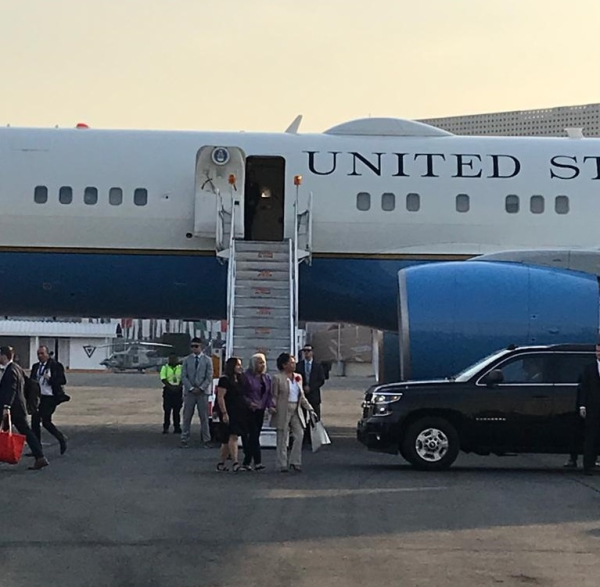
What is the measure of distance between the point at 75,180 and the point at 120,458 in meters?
5.33

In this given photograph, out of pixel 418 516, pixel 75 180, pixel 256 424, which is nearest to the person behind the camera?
pixel 418 516

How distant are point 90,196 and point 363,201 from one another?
4.47 m

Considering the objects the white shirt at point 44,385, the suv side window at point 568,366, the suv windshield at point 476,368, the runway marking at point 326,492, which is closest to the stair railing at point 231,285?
the white shirt at point 44,385

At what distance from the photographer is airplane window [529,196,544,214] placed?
20.8 metres

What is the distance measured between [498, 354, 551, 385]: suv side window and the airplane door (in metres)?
6.00

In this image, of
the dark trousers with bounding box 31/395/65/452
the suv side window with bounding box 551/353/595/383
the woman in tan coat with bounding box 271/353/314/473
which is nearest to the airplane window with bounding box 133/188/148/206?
the dark trousers with bounding box 31/395/65/452

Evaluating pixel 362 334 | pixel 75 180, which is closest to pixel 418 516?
pixel 75 180

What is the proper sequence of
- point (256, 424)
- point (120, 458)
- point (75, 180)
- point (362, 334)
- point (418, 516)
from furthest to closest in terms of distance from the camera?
point (362, 334), point (75, 180), point (120, 458), point (256, 424), point (418, 516)

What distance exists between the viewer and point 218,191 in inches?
797

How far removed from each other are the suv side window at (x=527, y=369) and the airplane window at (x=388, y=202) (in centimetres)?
500

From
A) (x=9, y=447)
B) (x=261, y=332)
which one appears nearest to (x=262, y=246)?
(x=261, y=332)

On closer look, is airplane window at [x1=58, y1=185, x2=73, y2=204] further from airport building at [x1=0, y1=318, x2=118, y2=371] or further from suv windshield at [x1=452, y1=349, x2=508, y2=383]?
airport building at [x1=0, y1=318, x2=118, y2=371]

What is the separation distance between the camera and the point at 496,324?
58.5 ft

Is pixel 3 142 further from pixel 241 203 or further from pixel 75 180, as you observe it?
pixel 241 203
